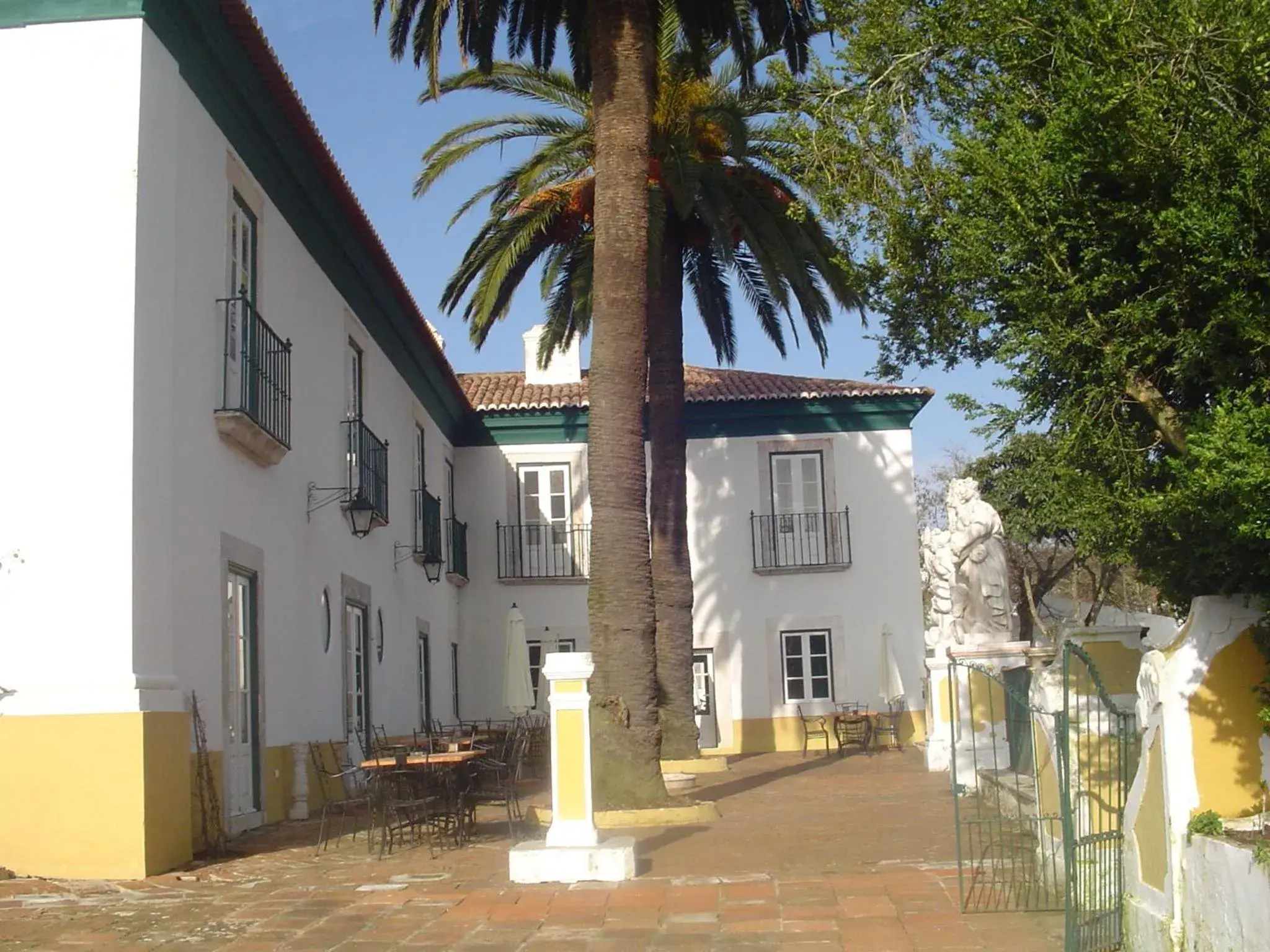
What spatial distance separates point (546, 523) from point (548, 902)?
16971 millimetres

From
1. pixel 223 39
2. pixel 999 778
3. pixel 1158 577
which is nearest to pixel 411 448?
pixel 223 39

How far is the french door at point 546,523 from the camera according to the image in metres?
24.4

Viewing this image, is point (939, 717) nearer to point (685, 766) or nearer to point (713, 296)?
point (685, 766)

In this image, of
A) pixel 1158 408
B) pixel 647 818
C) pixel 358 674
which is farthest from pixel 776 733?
pixel 1158 408

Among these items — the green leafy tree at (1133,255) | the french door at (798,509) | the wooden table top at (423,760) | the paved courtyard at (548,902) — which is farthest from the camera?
the french door at (798,509)

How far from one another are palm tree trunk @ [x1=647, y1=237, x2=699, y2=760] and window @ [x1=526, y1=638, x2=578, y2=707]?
6738 millimetres

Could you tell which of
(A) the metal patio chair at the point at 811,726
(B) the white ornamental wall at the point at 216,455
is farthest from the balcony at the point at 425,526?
(A) the metal patio chair at the point at 811,726

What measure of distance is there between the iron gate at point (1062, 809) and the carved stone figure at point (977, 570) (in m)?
3.45

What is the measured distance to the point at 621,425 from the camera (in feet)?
39.0

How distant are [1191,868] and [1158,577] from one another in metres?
1.60

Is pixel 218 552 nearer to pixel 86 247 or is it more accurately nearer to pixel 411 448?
pixel 86 247

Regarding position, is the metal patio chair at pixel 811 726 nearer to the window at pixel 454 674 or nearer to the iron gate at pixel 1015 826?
the window at pixel 454 674

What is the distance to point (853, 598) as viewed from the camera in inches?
940

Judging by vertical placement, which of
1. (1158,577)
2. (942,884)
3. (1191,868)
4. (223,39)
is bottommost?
(942,884)
